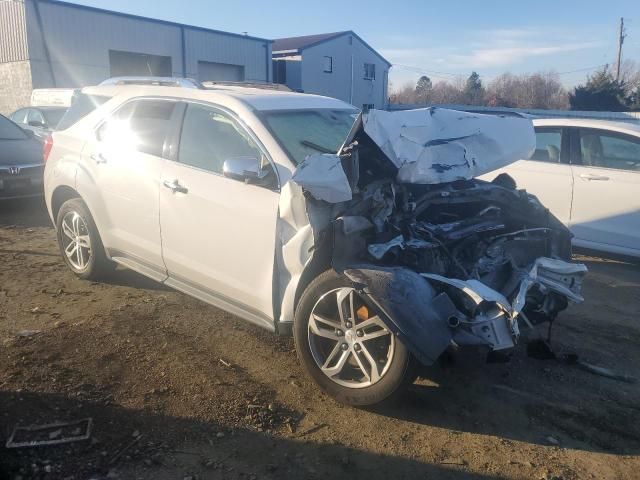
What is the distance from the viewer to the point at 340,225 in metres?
3.40

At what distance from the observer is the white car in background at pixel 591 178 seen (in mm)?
6309

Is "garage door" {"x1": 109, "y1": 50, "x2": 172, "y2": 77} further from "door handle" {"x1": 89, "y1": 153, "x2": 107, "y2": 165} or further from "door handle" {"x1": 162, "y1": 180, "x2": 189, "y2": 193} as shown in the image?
"door handle" {"x1": 162, "y1": 180, "x2": 189, "y2": 193}

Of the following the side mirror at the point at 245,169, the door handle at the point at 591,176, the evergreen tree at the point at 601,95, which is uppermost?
the evergreen tree at the point at 601,95

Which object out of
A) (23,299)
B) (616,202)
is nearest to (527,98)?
(616,202)

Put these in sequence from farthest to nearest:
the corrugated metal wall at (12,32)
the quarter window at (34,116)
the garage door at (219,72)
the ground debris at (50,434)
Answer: the garage door at (219,72)
the corrugated metal wall at (12,32)
the quarter window at (34,116)
the ground debris at (50,434)

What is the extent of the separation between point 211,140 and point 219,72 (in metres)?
28.7

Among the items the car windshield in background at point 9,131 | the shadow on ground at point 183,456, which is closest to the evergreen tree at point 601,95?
the car windshield in background at point 9,131

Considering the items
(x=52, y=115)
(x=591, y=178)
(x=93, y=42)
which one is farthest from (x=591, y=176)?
(x=93, y=42)

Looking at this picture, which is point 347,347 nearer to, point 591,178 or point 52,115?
point 591,178

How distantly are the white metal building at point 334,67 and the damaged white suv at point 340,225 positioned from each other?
1262 inches

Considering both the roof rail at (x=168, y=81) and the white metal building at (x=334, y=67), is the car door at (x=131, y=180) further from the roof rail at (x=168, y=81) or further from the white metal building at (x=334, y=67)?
the white metal building at (x=334, y=67)

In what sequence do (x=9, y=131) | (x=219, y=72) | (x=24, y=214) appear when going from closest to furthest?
(x=24, y=214) < (x=9, y=131) < (x=219, y=72)

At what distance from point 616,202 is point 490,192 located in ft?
10.1

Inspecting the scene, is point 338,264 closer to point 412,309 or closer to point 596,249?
point 412,309
